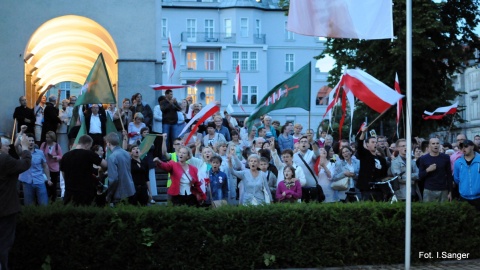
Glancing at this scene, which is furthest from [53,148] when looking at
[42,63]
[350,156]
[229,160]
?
[42,63]

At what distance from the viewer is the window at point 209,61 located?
3281 inches

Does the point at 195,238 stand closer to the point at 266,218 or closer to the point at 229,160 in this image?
the point at 266,218

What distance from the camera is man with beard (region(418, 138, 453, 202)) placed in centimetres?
1557

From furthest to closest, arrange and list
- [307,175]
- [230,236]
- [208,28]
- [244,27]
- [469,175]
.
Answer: [208,28] → [244,27] → [307,175] → [469,175] → [230,236]

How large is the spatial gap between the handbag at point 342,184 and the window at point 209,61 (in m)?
67.0

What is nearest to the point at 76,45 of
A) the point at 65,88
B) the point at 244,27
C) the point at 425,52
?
the point at 425,52

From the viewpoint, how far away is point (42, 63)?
3381 centimetres

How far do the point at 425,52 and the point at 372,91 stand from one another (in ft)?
73.9

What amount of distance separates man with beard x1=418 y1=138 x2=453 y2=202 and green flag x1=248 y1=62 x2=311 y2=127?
2.60 metres

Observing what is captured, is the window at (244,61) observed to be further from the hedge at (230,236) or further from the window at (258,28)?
the hedge at (230,236)

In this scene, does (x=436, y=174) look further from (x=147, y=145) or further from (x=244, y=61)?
(x=244, y=61)

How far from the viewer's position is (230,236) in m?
12.6

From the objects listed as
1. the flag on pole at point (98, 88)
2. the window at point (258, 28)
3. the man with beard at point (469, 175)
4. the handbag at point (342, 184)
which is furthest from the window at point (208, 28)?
the man with beard at point (469, 175)

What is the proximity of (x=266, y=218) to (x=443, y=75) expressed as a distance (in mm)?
27568
